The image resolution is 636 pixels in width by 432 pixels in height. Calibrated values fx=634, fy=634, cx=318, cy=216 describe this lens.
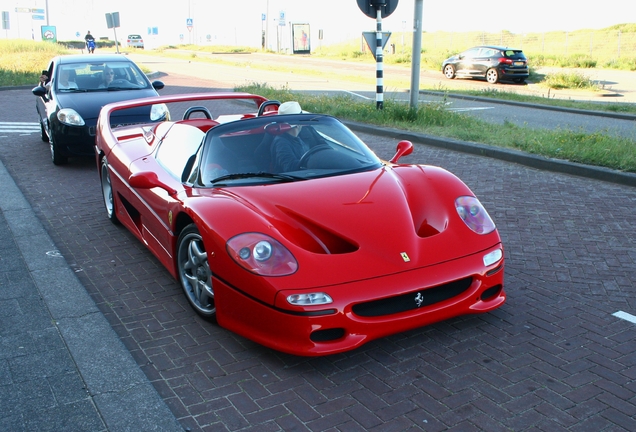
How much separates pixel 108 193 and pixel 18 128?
7.36m

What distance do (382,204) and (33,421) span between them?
230 centimetres

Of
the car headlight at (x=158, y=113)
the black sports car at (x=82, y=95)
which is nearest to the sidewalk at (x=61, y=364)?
the car headlight at (x=158, y=113)

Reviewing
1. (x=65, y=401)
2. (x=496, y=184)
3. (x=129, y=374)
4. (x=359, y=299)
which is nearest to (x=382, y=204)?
(x=359, y=299)

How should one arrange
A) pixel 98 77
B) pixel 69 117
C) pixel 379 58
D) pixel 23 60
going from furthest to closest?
pixel 23 60 < pixel 379 58 < pixel 98 77 < pixel 69 117

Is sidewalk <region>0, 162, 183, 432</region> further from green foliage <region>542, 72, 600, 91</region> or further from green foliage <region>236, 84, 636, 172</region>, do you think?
green foliage <region>542, 72, 600, 91</region>

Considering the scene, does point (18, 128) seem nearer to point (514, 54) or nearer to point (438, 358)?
point (438, 358)

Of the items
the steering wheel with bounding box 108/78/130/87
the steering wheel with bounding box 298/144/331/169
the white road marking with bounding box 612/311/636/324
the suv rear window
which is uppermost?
the suv rear window

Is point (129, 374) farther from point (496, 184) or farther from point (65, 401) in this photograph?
point (496, 184)

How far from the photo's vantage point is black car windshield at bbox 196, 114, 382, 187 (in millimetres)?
4469

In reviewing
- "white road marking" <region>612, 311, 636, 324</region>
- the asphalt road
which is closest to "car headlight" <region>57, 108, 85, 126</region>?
the asphalt road

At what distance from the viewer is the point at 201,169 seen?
4547 millimetres

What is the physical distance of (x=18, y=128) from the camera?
12562 mm

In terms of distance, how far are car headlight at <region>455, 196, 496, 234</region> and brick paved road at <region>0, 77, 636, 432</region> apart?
585 mm

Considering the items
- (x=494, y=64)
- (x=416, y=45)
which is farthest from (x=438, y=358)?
(x=494, y=64)
